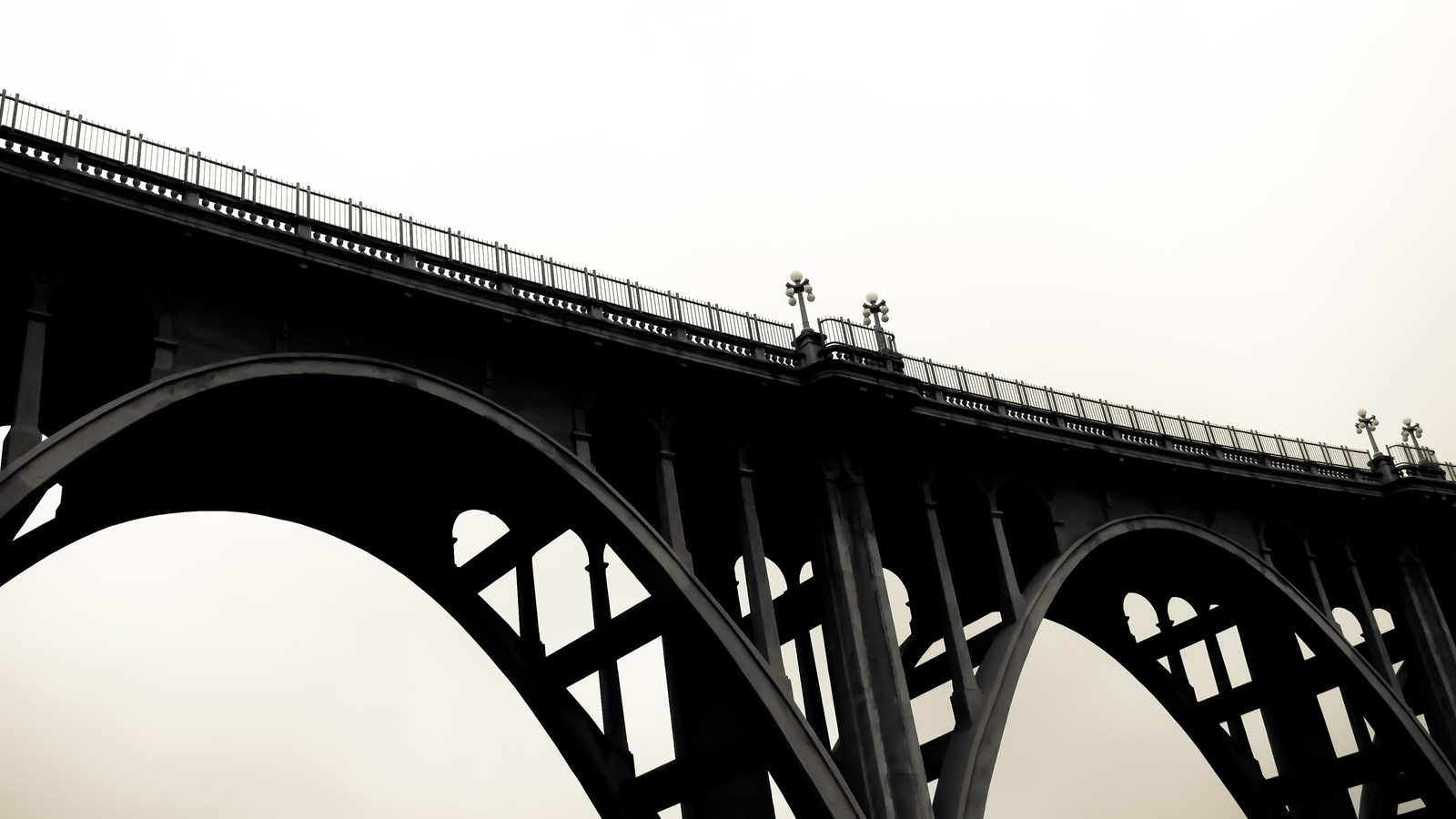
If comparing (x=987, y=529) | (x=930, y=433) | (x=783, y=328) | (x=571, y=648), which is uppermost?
(x=783, y=328)

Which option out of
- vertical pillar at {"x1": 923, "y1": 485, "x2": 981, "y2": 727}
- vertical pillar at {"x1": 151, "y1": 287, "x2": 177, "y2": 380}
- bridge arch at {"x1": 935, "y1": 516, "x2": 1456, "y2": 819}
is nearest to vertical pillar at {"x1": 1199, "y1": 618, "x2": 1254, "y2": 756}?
bridge arch at {"x1": 935, "y1": 516, "x2": 1456, "y2": 819}

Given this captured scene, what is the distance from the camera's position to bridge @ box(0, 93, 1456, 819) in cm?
2431

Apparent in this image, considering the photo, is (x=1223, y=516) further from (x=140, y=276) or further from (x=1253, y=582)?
(x=140, y=276)

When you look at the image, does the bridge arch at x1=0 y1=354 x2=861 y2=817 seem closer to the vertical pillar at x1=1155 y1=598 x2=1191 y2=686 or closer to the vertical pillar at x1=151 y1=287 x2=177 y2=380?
the vertical pillar at x1=151 y1=287 x2=177 y2=380

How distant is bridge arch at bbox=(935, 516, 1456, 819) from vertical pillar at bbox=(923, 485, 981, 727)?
2805 millimetres

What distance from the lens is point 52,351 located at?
26719 mm

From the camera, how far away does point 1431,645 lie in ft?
142

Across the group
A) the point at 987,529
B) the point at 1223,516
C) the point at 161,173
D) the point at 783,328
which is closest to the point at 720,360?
the point at 783,328

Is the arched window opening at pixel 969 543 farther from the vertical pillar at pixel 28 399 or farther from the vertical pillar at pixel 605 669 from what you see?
the vertical pillar at pixel 28 399

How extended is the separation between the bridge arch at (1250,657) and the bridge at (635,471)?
0.59ft

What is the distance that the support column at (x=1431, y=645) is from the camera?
42438 millimetres

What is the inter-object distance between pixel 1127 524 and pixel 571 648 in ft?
55.0

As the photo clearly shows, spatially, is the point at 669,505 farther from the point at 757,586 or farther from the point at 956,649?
the point at 956,649

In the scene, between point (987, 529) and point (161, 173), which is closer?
point (161, 173)
